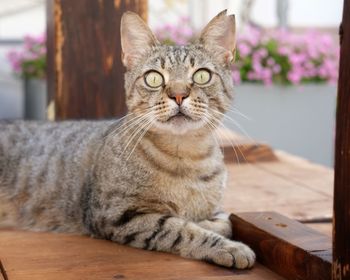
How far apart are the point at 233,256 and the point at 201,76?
23.6 inches

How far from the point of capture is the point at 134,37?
248 centimetres

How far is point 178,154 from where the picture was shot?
8.04ft

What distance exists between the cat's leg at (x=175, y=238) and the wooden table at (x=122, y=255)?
3 cm

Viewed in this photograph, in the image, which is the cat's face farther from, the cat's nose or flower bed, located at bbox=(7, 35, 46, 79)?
flower bed, located at bbox=(7, 35, 46, 79)

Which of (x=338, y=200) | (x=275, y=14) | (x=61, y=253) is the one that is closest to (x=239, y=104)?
(x=275, y=14)

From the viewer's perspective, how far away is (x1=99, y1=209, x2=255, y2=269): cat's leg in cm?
208

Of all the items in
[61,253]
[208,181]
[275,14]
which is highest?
[275,14]

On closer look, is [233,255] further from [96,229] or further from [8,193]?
[8,193]

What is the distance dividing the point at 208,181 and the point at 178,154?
14 cm

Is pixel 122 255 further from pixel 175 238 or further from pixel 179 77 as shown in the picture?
pixel 179 77

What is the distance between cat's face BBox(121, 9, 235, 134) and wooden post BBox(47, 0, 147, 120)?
0.81 m

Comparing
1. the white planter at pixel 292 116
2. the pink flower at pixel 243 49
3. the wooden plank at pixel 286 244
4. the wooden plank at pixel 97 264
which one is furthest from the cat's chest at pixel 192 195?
the pink flower at pixel 243 49

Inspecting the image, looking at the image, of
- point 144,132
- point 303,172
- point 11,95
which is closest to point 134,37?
point 144,132

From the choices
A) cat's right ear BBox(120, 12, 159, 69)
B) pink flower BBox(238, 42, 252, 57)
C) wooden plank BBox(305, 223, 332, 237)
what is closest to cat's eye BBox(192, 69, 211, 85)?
cat's right ear BBox(120, 12, 159, 69)
